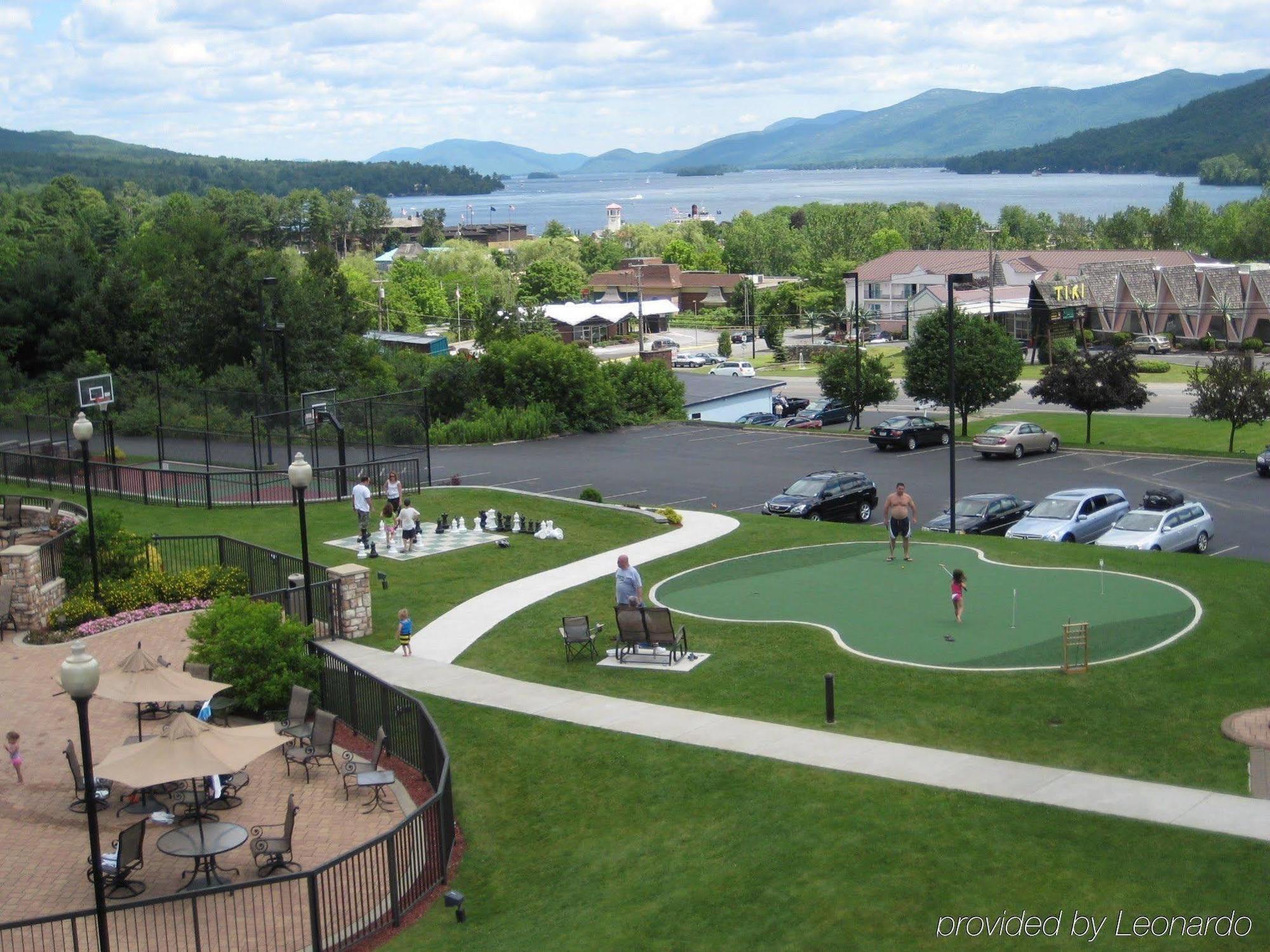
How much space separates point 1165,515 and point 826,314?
85071 millimetres

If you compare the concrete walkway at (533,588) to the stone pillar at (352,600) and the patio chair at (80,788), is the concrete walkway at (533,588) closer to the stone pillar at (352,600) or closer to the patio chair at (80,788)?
the stone pillar at (352,600)

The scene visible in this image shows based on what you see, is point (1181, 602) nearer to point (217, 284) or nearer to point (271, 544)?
point (271, 544)

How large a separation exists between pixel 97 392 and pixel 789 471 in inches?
906

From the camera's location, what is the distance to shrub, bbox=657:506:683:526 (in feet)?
106

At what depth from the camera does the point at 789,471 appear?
153 feet

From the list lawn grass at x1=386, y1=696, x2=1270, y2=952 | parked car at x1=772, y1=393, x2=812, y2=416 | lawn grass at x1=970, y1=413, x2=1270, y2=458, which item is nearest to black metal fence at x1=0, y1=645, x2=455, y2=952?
lawn grass at x1=386, y1=696, x2=1270, y2=952

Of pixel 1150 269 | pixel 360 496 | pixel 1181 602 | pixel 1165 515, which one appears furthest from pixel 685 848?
pixel 1150 269

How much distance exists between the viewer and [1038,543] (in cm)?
2900

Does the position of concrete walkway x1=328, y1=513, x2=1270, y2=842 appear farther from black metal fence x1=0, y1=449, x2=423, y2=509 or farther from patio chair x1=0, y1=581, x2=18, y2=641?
black metal fence x1=0, y1=449, x2=423, y2=509

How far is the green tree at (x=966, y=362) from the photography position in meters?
54.2

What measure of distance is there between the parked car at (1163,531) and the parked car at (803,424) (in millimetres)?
27778

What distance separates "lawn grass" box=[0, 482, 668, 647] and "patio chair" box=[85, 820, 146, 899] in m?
9.42

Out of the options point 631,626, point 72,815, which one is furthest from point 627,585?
point 72,815

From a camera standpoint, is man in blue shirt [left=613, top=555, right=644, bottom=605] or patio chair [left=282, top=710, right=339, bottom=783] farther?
man in blue shirt [left=613, top=555, right=644, bottom=605]
